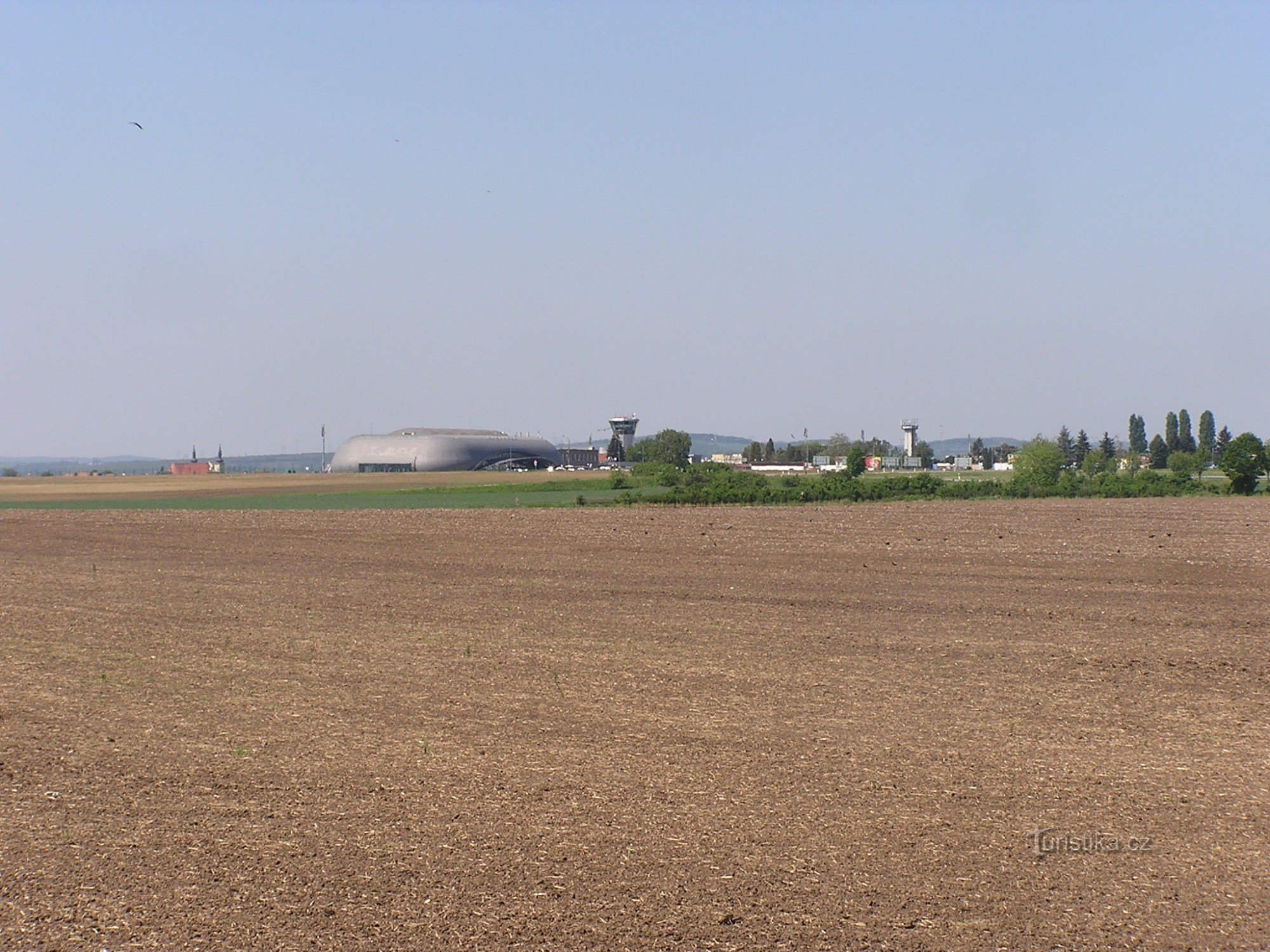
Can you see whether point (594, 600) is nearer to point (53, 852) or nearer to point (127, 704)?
point (127, 704)

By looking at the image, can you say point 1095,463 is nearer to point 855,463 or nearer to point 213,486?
point 855,463

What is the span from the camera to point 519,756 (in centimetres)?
1174

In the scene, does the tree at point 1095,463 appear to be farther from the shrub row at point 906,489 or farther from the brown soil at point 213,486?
the shrub row at point 906,489

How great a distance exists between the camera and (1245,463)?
82500mm

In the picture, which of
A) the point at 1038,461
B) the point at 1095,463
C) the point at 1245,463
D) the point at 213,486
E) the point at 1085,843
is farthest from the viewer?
the point at 1095,463

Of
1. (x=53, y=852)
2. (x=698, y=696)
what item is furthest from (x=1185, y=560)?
(x=53, y=852)

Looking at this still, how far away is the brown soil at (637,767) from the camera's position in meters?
7.86

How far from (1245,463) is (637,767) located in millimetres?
83289

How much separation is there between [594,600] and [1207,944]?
17.6 meters

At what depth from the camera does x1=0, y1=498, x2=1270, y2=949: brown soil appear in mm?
7863

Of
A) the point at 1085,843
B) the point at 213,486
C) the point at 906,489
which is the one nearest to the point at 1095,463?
the point at 906,489

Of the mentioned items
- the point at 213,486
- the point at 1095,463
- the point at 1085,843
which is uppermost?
the point at 1095,463

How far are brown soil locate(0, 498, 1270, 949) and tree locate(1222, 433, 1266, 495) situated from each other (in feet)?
205

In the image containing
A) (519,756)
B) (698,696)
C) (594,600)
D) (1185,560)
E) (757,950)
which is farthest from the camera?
(1185,560)
